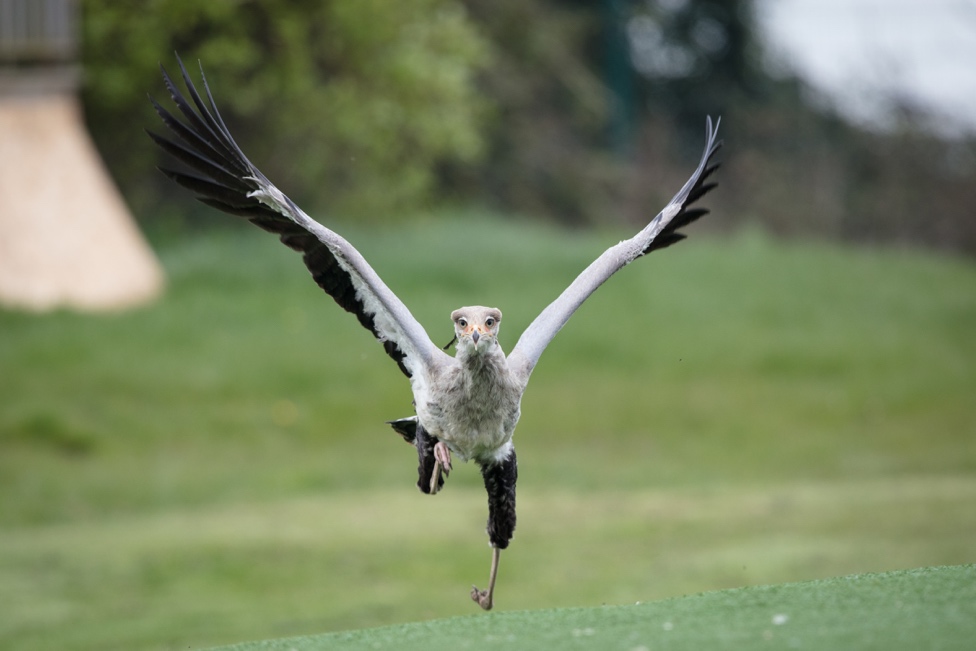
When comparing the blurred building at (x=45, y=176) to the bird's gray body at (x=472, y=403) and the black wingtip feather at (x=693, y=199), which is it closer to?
the black wingtip feather at (x=693, y=199)

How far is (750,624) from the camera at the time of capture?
7.21 m

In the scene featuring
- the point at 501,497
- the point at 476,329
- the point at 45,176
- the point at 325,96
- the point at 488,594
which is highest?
the point at 325,96

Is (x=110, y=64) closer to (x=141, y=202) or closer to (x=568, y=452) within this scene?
(x=141, y=202)

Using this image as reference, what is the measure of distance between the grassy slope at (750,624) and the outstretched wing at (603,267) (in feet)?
4.46

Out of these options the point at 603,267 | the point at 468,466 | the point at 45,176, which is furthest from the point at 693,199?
the point at 45,176

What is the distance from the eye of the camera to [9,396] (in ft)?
65.1

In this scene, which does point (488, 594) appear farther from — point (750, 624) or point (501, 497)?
point (750, 624)

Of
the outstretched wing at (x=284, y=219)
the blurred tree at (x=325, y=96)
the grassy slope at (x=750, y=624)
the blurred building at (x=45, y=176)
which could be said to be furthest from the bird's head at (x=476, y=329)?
the blurred tree at (x=325, y=96)

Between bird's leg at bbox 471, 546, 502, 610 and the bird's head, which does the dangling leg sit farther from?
bird's leg at bbox 471, 546, 502, 610

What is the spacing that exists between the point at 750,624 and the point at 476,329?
198 centimetres

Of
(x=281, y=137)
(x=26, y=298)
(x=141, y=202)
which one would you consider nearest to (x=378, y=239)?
(x=281, y=137)

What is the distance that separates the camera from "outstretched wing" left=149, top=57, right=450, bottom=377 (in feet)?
25.9

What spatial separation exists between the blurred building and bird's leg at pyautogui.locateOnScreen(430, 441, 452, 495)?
13.2 m

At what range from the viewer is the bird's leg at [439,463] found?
8133mm
